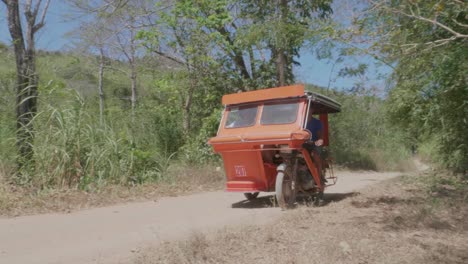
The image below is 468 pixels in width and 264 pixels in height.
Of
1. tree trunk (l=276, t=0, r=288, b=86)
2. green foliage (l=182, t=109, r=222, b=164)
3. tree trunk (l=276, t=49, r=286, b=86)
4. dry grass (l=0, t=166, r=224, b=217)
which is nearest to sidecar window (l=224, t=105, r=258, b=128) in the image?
dry grass (l=0, t=166, r=224, b=217)

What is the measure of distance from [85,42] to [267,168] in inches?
554

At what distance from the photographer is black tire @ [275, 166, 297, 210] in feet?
28.3

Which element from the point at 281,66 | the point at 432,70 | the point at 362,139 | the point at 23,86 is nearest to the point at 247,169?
the point at 432,70

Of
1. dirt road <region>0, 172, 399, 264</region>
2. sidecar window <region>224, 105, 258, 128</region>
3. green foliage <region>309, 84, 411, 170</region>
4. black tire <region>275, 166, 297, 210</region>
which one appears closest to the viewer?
dirt road <region>0, 172, 399, 264</region>

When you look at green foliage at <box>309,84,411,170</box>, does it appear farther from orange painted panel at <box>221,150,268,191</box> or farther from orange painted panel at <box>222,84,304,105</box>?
orange painted panel at <box>221,150,268,191</box>

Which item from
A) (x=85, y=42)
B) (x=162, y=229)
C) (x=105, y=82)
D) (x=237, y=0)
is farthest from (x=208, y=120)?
(x=105, y=82)

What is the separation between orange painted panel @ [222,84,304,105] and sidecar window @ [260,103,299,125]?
0.19m

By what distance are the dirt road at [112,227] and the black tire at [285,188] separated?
0.21m

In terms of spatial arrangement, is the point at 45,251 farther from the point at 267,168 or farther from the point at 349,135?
the point at 349,135

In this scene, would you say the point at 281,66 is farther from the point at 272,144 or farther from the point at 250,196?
the point at 272,144

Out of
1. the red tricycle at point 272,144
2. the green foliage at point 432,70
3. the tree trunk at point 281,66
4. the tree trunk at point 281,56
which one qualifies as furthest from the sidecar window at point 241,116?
the tree trunk at point 281,66

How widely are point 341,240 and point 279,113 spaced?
391 cm

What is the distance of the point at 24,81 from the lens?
9.83 m

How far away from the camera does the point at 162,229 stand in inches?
269
